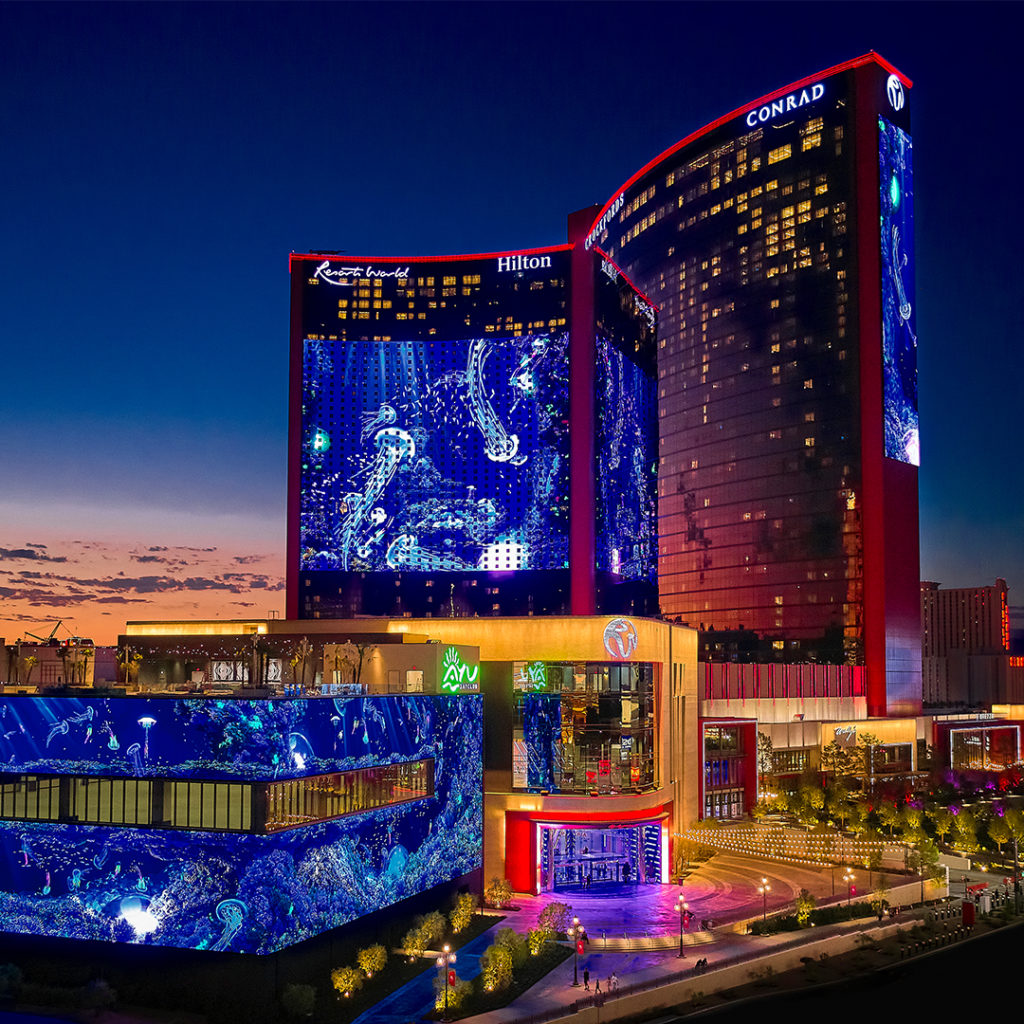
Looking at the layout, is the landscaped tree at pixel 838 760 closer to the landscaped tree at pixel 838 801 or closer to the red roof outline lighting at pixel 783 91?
the landscaped tree at pixel 838 801

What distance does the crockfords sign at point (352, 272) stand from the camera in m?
136

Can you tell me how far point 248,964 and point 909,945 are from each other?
3602cm

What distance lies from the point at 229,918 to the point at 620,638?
107 feet

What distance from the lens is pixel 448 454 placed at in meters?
130

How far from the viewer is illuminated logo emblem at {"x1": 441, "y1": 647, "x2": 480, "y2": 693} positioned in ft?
221

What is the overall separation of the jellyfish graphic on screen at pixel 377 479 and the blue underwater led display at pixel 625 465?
22477 millimetres

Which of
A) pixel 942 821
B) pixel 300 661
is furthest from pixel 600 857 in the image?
pixel 942 821

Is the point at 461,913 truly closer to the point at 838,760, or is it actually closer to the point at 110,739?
the point at 110,739

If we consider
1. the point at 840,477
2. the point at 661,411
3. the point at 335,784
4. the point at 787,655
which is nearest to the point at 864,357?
the point at 840,477

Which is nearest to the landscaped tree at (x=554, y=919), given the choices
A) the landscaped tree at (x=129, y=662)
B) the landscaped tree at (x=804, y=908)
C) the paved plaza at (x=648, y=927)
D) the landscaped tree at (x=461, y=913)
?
the paved plaza at (x=648, y=927)

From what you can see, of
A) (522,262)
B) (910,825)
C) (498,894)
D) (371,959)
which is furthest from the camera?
(522,262)

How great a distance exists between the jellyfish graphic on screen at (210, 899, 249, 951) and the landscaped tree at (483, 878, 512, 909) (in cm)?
2070

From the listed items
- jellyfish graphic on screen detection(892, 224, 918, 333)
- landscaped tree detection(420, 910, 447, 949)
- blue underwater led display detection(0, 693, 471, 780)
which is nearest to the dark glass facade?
jellyfish graphic on screen detection(892, 224, 918, 333)

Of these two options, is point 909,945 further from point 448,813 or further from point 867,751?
point 867,751
